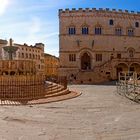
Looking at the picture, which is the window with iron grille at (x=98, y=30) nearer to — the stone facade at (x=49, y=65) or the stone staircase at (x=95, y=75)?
the stone staircase at (x=95, y=75)

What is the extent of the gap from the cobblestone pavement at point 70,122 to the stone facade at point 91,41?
38.3 meters

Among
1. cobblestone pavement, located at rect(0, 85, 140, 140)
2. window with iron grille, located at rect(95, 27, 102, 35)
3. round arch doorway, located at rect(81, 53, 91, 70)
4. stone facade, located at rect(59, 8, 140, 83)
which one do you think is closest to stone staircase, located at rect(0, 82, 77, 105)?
cobblestone pavement, located at rect(0, 85, 140, 140)

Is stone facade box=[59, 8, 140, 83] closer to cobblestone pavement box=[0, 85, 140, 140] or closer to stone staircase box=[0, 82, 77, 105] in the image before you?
stone staircase box=[0, 82, 77, 105]

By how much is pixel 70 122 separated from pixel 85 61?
4559 cm

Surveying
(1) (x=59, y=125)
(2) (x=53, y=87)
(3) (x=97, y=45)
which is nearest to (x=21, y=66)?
(2) (x=53, y=87)

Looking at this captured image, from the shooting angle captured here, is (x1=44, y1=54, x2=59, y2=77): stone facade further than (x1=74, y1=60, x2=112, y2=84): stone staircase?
Yes

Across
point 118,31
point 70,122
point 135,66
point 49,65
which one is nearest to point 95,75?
point 135,66

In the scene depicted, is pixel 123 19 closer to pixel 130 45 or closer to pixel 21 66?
pixel 130 45

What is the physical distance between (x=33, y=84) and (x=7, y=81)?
199 centimetres

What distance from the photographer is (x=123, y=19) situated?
59.6 m

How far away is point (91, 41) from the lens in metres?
57.4

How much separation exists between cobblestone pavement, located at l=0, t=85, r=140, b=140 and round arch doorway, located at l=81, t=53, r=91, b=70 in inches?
1553

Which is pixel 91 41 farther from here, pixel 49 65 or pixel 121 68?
pixel 49 65

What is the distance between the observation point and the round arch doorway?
5844 centimetres
